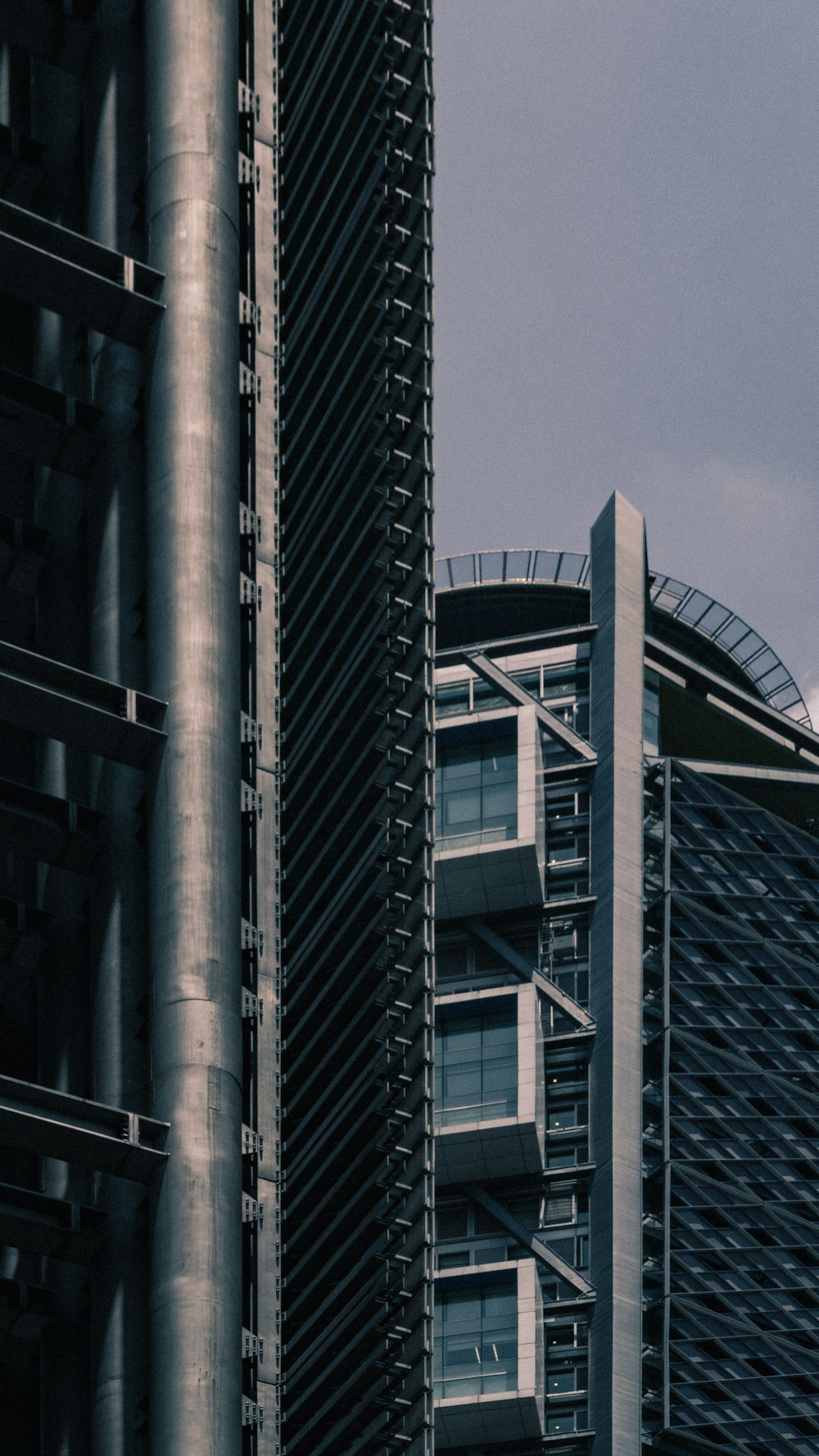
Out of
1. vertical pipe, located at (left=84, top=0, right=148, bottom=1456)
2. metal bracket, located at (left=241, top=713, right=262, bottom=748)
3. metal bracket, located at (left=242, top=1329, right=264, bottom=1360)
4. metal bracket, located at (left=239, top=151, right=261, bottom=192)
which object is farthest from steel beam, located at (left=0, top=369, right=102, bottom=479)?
metal bracket, located at (left=242, top=1329, right=264, bottom=1360)

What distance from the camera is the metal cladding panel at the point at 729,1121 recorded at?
328 feet

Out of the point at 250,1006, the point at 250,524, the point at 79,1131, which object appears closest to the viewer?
the point at 79,1131

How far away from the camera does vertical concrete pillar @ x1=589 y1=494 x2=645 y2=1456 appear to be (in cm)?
9688

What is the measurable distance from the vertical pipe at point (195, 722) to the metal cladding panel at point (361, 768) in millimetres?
29605

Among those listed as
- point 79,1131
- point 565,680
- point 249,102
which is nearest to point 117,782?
point 79,1131

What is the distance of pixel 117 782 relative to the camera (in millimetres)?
36875

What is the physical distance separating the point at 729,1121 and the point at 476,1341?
1410cm

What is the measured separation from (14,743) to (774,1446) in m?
70.7

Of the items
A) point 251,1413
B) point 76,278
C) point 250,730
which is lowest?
point 251,1413

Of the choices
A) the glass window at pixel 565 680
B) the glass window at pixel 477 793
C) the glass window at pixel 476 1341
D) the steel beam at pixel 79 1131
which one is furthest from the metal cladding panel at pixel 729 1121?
the steel beam at pixel 79 1131

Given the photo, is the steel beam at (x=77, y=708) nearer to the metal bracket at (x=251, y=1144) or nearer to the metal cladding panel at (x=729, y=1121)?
the metal bracket at (x=251, y=1144)

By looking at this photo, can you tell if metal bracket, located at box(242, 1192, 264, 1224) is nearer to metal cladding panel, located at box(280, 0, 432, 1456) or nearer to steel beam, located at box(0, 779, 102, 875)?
steel beam, located at box(0, 779, 102, 875)

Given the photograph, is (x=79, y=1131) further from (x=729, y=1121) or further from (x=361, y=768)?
(x=729, y=1121)

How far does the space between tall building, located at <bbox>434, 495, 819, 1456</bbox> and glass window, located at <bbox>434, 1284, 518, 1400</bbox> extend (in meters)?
0.09
